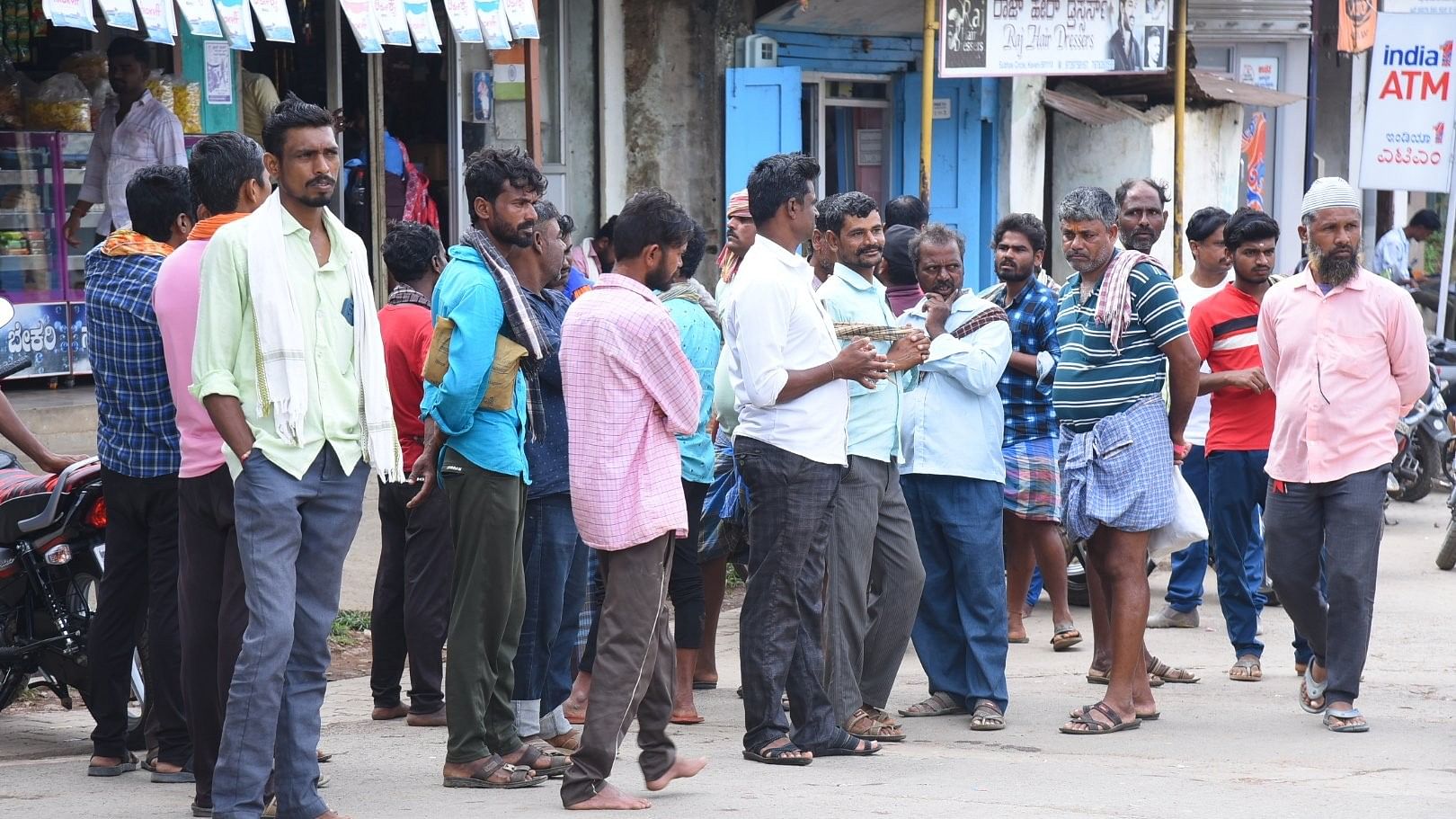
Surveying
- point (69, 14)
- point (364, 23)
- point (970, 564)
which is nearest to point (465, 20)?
point (364, 23)

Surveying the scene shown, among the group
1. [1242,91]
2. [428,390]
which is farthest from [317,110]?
[1242,91]

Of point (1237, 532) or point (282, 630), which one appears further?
point (1237, 532)

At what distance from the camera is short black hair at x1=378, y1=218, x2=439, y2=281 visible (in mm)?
6668

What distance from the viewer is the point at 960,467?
6.55 meters

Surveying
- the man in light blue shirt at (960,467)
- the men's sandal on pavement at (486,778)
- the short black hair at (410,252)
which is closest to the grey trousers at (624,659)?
the men's sandal on pavement at (486,778)

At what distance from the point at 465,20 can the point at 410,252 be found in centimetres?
386

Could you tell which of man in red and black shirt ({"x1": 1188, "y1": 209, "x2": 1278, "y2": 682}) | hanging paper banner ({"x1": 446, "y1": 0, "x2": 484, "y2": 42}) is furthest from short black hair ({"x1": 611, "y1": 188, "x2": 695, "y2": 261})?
hanging paper banner ({"x1": 446, "y1": 0, "x2": 484, "y2": 42})

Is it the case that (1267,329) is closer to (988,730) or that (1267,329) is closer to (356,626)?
(988,730)

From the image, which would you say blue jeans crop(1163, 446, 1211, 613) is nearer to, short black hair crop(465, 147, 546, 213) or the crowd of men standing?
the crowd of men standing

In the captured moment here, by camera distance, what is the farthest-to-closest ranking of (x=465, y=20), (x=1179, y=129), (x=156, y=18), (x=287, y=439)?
(x=1179, y=129), (x=465, y=20), (x=156, y=18), (x=287, y=439)

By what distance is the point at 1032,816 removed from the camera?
505 centimetres

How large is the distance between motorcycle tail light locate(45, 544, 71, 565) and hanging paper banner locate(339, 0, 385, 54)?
165 inches

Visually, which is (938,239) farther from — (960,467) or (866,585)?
(866,585)

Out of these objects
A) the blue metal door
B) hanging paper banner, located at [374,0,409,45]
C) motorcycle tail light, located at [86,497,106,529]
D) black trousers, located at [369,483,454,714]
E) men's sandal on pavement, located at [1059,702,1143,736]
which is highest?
hanging paper banner, located at [374,0,409,45]
